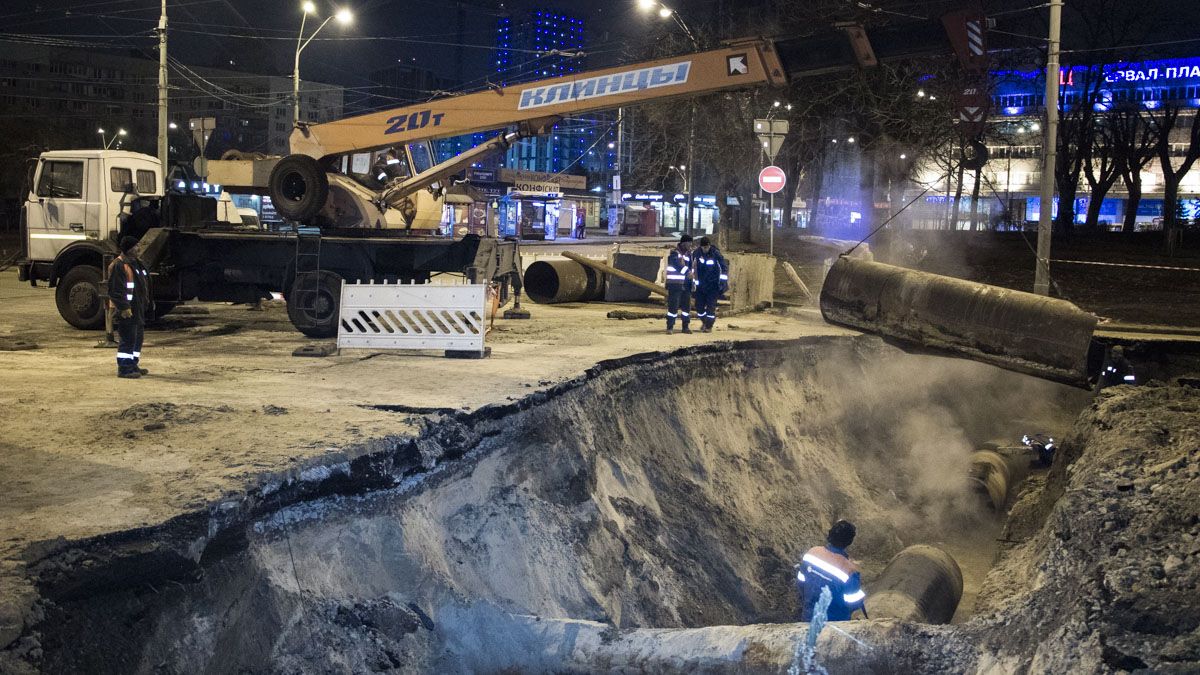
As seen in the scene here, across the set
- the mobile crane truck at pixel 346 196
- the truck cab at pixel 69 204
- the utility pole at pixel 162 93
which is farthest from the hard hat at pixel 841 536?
the utility pole at pixel 162 93

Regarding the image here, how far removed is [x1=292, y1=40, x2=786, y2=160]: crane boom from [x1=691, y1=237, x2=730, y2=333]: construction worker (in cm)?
288

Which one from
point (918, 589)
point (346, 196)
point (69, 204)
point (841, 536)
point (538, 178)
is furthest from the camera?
point (538, 178)

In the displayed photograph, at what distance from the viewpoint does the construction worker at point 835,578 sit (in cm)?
634

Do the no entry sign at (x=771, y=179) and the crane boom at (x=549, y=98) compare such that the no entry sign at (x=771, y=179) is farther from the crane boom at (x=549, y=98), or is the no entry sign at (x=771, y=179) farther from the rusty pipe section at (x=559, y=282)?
the crane boom at (x=549, y=98)

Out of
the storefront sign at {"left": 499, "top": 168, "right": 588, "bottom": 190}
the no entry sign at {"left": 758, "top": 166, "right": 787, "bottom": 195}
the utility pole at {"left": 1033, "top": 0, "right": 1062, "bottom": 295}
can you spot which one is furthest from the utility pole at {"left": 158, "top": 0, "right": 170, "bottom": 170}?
the storefront sign at {"left": 499, "top": 168, "right": 588, "bottom": 190}

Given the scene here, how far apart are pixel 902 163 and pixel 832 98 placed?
24.0ft

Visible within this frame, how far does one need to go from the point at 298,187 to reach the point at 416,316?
3.85 metres

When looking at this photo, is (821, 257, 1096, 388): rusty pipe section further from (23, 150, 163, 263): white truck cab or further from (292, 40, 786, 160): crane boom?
(23, 150, 163, 263): white truck cab

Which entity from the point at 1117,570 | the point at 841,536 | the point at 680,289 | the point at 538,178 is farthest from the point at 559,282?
the point at 538,178

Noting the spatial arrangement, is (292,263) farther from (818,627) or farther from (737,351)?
(818,627)

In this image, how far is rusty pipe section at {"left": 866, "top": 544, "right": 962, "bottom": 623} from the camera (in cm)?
815

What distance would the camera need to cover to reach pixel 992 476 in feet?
40.4

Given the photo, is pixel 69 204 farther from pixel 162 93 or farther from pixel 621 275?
pixel 162 93

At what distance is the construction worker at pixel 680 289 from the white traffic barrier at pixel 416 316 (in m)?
4.05
